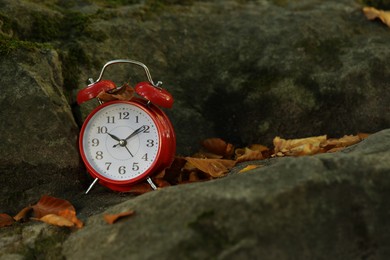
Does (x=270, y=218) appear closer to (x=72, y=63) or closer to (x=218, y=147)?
(x=218, y=147)

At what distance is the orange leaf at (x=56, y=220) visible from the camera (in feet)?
8.51

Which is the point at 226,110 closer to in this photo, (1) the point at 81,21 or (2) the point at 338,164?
(1) the point at 81,21

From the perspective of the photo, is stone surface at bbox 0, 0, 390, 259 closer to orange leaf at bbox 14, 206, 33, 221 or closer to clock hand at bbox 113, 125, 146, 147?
orange leaf at bbox 14, 206, 33, 221

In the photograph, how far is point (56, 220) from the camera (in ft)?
8.67

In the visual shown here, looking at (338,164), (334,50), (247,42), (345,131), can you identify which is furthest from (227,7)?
(338,164)

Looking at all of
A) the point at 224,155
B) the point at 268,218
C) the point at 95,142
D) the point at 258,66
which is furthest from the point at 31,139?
the point at 258,66

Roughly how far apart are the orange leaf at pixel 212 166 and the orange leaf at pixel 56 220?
0.74m

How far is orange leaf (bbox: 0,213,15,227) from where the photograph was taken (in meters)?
2.80

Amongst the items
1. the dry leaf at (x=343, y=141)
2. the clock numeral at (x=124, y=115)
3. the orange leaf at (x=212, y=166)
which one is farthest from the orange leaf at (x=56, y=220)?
the dry leaf at (x=343, y=141)

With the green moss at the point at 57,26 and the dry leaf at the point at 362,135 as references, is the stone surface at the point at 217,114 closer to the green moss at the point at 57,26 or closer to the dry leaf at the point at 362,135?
the green moss at the point at 57,26

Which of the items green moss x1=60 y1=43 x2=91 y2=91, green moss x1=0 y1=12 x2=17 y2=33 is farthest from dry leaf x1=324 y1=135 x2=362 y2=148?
green moss x1=0 y1=12 x2=17 y2=33

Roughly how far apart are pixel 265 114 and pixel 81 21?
4.12 feet

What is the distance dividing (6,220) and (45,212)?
184 mm

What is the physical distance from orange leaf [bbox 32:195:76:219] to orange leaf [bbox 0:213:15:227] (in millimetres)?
112
